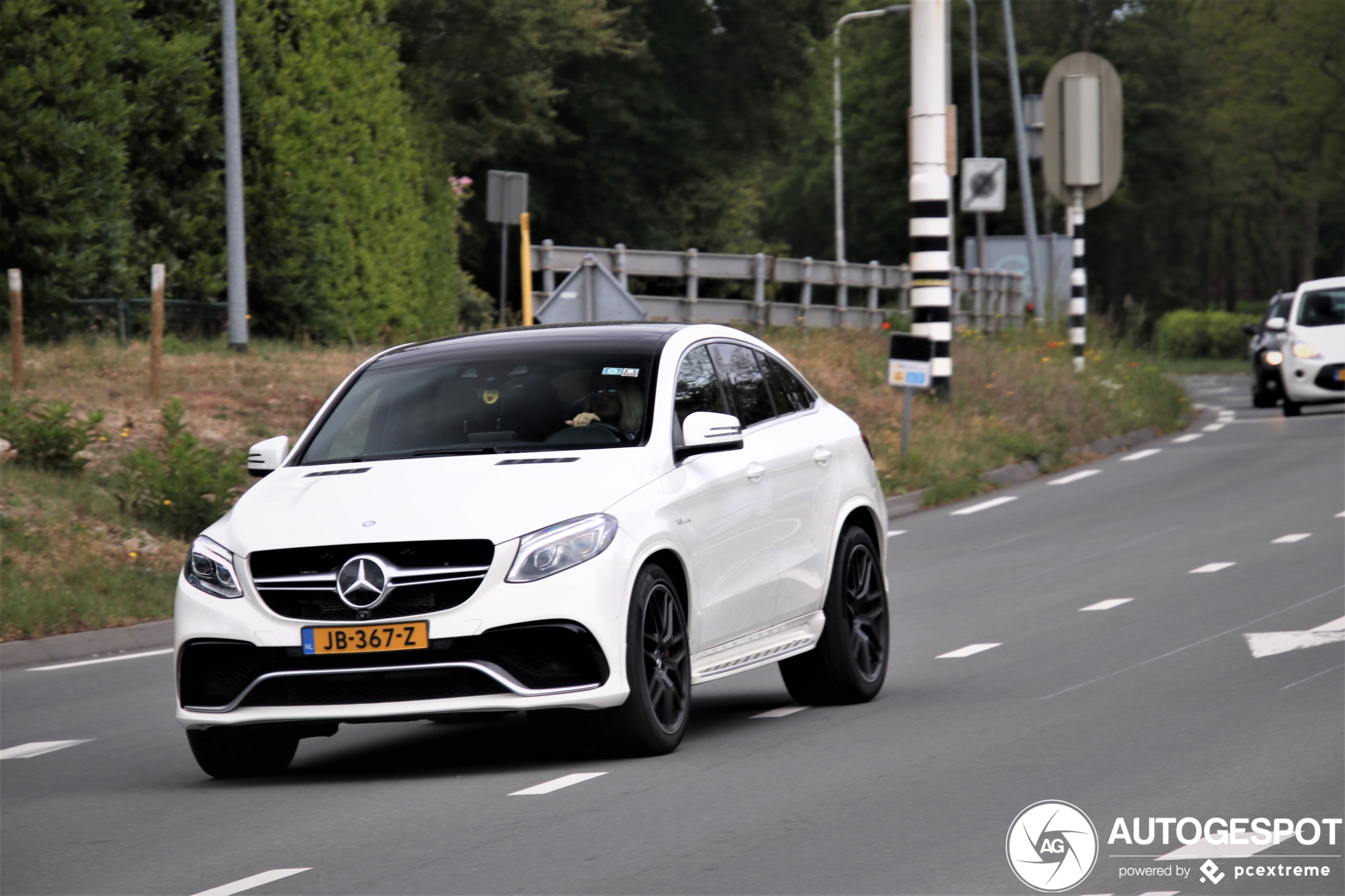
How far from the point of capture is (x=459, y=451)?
323 inches

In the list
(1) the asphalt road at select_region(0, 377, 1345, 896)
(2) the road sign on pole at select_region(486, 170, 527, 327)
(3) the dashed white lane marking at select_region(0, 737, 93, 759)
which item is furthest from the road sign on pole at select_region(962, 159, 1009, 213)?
(3) the dashed white lane marking at select_region(0, 737, 93, 759)

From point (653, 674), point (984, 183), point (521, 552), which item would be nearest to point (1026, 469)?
point (984, 183)

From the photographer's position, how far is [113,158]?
2164 centimetres

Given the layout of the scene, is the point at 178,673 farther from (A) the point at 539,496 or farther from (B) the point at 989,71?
(B) the point at 989,71

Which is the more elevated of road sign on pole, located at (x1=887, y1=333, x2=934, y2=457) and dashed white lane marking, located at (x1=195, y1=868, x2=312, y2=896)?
road sign on pole, located at (x1=887, y1=333, x2=934, y2=457)

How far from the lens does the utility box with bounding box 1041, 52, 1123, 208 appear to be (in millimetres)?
32906

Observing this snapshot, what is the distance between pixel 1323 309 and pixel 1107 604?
58.4 feet

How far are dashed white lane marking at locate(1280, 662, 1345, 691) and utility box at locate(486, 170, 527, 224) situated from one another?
1441 centimetres

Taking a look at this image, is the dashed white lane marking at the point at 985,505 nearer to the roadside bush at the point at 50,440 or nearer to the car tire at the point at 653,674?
the roadside bush at the point at 50,440

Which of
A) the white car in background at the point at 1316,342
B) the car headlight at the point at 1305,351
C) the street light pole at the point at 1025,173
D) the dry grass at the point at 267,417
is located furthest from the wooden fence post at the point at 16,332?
the street light pole at the point at 1025,173

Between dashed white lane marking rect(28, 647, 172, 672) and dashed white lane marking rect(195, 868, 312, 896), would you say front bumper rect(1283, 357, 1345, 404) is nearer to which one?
dashed white lane marking rect(28, 647, 172, 672)

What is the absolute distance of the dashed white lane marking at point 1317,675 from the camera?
9.43 meters

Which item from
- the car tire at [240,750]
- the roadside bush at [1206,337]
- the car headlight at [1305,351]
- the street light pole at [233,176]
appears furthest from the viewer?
the roadside bush at [1206,337]

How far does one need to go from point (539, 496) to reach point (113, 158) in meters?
15.4
